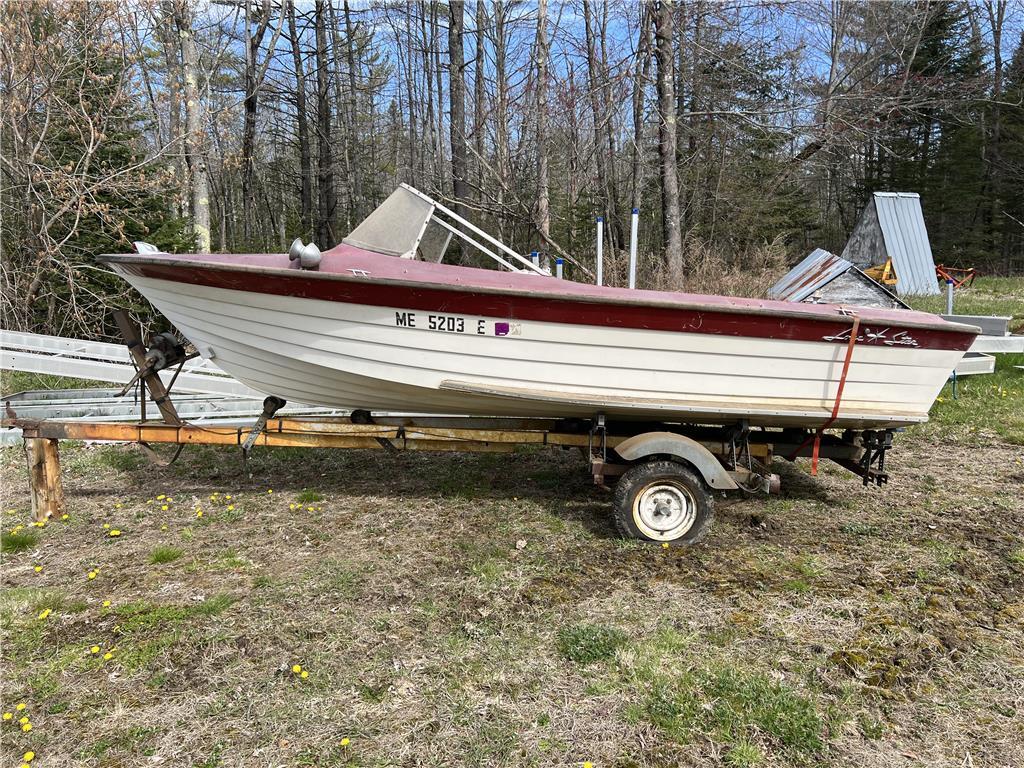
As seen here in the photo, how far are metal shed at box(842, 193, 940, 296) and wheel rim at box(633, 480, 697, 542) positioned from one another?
1493 cm

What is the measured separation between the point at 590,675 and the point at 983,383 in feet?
25.6

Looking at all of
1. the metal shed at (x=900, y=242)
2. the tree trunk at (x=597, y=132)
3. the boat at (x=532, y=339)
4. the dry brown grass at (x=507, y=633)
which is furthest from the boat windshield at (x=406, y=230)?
the metal shed at (x=900, y=242)

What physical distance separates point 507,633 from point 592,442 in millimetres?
1570

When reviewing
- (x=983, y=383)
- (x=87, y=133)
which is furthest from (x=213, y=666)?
(x=87, y=133)

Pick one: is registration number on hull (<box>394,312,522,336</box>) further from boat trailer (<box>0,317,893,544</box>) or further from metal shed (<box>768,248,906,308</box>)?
metal shed (<box>768,248,906,308</box>)

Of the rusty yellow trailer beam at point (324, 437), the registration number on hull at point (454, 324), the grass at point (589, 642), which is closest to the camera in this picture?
the grass at point (589, 642)

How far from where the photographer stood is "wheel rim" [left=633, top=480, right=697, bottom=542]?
4.04m

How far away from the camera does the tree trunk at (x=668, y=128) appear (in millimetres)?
11531

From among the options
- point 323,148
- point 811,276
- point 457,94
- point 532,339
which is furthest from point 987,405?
point 323,148

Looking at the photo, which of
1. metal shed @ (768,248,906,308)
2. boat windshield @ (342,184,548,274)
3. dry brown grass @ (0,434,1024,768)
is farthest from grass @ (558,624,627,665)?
metal shed @ (768,248,906,308)

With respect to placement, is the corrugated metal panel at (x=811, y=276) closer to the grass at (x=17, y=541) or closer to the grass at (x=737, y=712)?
the grass at (x=737, y=712)

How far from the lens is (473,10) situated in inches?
782

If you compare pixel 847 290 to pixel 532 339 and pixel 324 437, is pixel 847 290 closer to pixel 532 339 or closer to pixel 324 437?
pixel 532 339

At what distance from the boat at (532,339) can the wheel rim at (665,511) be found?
0.49m
